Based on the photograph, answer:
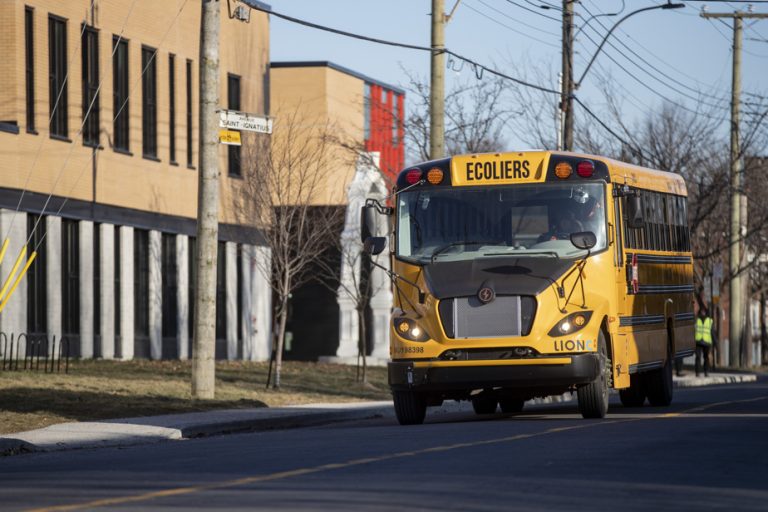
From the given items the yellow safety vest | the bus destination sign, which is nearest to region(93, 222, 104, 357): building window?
the yellow safety vest

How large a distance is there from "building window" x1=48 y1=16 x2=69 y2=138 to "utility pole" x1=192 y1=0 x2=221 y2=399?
48.4 feet

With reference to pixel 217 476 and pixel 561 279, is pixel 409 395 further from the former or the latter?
pixel 217 476

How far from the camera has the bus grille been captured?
18719mm

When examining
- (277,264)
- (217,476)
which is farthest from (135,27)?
(217,476)

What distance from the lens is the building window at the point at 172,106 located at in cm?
4459

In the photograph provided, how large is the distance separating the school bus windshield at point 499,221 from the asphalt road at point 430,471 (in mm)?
2282

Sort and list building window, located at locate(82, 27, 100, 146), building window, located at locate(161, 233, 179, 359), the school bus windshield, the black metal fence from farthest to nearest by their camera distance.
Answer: building window, located at locate(161, 233, 179, 359) < building window, located at locate(82, 27, 100, 146) < the black metal fence < the school bus windshield

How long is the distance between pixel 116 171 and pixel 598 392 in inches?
972

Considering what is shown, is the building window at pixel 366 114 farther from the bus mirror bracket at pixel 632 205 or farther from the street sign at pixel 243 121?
the bus mirror bracket at pixel 632 205

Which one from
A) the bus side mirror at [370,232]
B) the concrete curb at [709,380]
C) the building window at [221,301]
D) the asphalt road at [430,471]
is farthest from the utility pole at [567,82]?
the asphalt road at [430,471]

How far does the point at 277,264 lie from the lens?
34250mm

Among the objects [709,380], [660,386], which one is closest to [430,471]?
[660,386]

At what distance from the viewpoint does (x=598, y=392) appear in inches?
758

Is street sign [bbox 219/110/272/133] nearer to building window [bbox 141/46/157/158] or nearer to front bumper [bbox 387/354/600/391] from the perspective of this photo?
front bumper [bbox 387/354/600/391]
